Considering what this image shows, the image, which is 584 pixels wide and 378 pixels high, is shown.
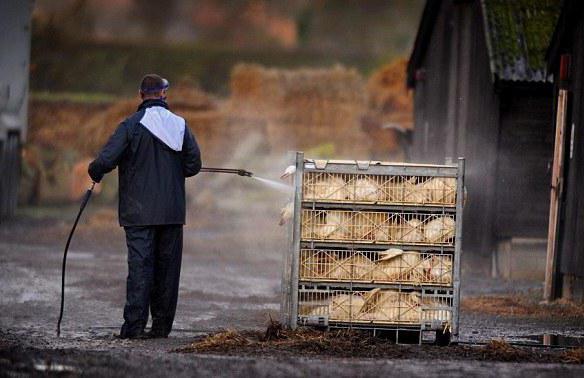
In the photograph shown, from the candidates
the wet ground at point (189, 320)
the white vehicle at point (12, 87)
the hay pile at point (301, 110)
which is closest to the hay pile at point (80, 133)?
the hay pile at point (301, 110)

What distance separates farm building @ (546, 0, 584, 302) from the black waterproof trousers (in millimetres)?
6111

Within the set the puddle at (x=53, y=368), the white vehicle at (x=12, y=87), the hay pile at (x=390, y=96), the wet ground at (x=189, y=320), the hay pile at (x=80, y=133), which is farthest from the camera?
the hay pile at (x=390, y=96)

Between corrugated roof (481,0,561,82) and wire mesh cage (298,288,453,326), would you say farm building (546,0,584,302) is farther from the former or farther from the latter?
wire mesh cage (298,288,453,326)

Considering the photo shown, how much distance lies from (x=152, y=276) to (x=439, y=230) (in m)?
2.44

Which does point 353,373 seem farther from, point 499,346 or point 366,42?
point 366,42

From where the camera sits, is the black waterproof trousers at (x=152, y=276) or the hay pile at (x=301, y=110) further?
the hay pile at (x=301, y=110)

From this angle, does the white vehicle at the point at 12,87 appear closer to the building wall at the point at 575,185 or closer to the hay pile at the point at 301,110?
the hay pile at the point at 301,110

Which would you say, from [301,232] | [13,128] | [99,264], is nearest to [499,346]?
[301,232]

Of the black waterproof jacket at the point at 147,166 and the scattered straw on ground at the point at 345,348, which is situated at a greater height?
the black waterproof jacket at the point at 147,166

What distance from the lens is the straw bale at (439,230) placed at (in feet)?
37.6

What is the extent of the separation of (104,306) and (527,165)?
368 inches

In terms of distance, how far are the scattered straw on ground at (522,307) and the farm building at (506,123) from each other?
469cm

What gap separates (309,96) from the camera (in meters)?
39.5

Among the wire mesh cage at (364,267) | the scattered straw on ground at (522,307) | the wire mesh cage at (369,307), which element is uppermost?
the wire mesh cage at (364,267)
